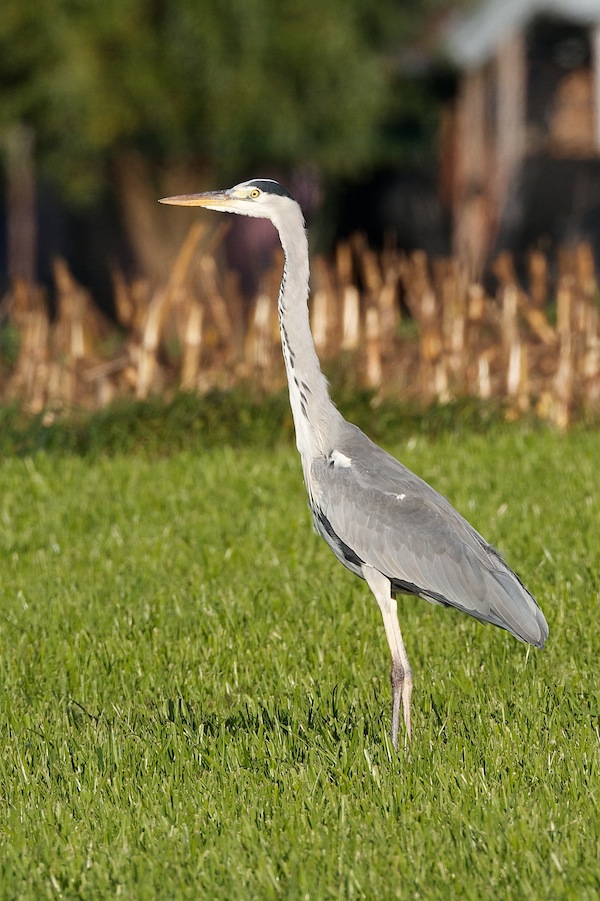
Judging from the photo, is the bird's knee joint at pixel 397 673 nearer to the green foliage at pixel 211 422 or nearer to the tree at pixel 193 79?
the green foliage at pixel 211 422

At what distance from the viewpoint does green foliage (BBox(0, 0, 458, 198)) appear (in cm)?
1872

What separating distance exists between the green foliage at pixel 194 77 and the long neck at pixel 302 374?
1334cm

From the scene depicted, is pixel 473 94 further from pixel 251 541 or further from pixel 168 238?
pixel 251 541

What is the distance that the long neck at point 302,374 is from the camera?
5.93m

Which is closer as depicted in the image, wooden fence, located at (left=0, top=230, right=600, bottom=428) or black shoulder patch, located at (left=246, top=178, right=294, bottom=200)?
black shoulder patch, located at (left=246, top=178, right=294, bottom=200)

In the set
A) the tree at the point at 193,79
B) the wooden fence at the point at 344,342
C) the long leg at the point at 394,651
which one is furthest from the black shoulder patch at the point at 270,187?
the tree at the point at 193,79

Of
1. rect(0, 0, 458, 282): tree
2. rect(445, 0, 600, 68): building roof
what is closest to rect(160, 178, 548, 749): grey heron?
rect(0, 0, 458, 282): tree

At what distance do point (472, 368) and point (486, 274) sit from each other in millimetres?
8407

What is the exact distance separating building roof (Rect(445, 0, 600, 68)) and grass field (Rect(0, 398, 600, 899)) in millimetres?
12357

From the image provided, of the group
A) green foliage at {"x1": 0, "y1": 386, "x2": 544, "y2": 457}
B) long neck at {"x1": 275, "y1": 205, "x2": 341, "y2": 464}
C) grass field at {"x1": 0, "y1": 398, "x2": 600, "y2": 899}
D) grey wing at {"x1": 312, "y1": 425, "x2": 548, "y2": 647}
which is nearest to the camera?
grass field at {"x1": 0, "y1": 398, "x2": 600, "y2": 899}

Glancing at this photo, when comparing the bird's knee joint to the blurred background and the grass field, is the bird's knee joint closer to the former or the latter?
the grass field

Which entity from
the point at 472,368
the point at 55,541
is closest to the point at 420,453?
the point at 472,368

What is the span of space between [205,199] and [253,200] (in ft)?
0.69

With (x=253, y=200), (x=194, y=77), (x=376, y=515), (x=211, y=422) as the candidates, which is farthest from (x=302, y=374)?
(x=194, y=77)
